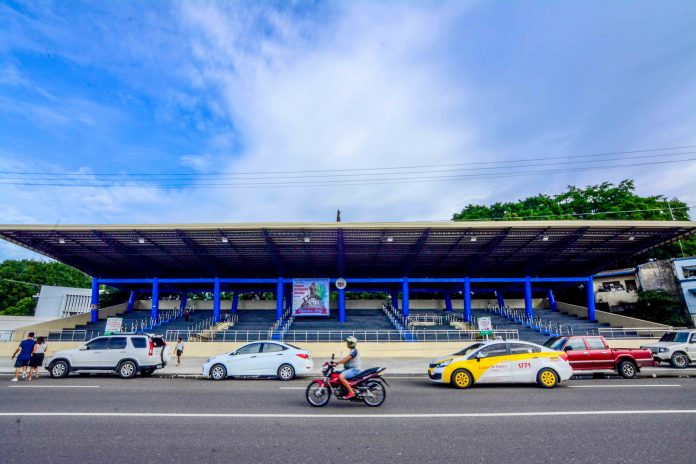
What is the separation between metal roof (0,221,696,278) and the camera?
27.7m

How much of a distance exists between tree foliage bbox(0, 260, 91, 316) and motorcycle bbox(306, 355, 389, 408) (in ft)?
213

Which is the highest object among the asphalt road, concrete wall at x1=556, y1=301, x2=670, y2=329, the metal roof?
the metal roof

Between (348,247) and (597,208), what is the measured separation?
118 feet

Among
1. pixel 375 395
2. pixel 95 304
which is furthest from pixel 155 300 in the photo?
pixel 375 395

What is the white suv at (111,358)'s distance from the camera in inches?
553

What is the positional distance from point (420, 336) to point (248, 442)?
2464cm

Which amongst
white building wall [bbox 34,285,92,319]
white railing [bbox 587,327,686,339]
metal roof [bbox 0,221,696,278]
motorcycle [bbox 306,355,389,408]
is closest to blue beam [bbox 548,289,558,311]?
metal roof [bbox 0,221,696,278]

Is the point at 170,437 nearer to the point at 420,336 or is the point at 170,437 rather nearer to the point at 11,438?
the point at 11,438

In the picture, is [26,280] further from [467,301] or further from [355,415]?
[355,415]

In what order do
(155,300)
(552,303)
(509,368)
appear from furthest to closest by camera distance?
(552,303) < (155,300) < (509,368)

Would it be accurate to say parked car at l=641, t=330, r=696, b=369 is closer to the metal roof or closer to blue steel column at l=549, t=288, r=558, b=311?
Result: the metal roof

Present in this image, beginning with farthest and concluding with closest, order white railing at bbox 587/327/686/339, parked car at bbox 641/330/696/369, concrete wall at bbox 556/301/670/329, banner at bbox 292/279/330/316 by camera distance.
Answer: banner at bbox 292/279/330/316, concrete wall at bbox 556/301/670/329, white railing at bbox 587/327/686/339, parked car at bbox 641/330/696/369

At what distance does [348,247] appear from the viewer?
30984mm

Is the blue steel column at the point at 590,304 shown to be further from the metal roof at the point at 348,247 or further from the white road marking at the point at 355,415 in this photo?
the white road marking at the point at 355,415
